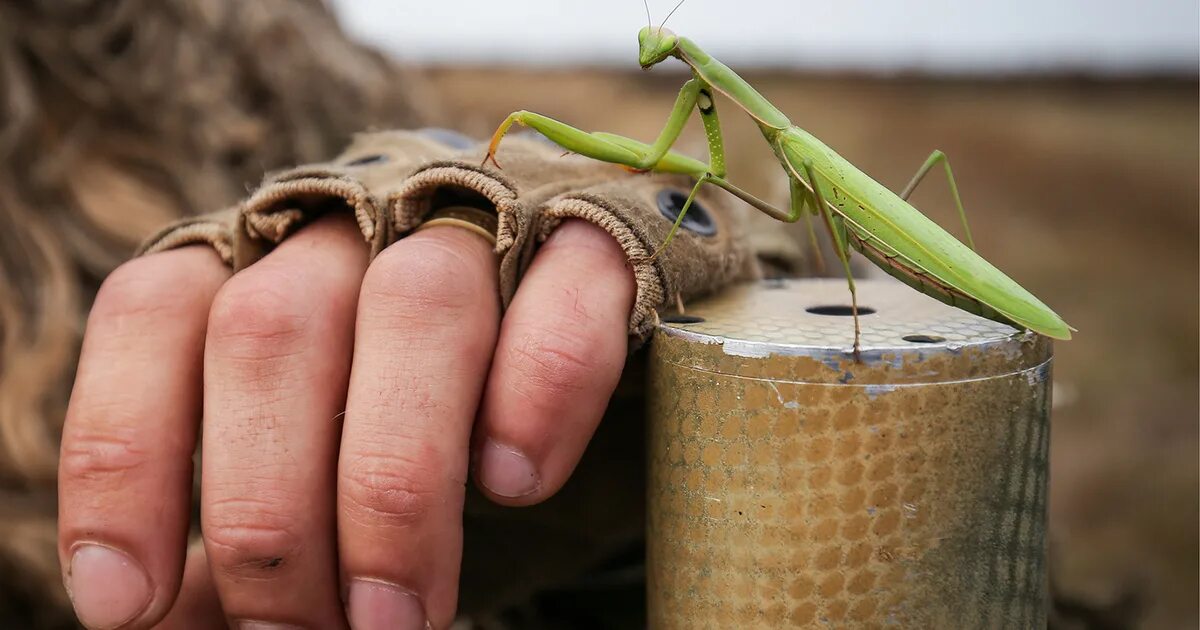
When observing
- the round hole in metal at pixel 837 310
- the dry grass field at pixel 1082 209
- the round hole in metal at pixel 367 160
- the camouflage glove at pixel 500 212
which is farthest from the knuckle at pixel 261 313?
the dry grass field at pixel 1082 209

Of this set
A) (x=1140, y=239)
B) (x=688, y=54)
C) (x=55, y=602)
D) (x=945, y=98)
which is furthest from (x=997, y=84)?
(x=55, y=602)

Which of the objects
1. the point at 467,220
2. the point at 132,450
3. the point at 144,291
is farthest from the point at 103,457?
the point at 467,220

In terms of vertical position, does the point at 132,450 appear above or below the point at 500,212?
below

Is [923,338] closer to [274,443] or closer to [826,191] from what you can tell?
[826,191]

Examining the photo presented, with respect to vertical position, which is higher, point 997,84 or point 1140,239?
point 997,84

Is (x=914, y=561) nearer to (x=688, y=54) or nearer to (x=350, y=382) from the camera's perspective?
(x=350, y=382)

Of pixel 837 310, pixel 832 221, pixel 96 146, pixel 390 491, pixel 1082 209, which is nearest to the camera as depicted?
pixel 390 491


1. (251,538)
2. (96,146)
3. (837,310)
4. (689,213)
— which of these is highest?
(96,146)
